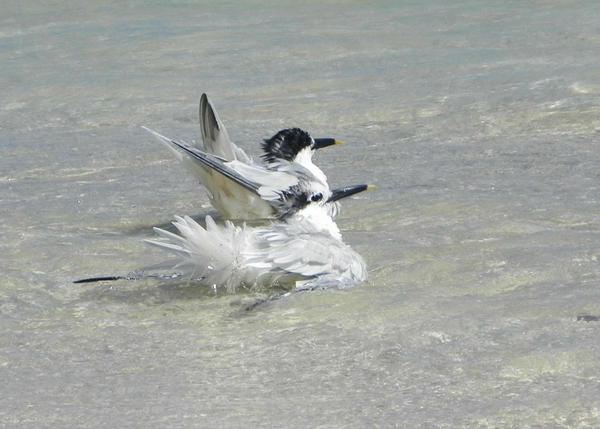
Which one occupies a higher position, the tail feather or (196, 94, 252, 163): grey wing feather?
(196, 94, 252, 163): grey wing feather

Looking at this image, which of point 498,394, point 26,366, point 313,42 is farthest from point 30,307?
point 313,42

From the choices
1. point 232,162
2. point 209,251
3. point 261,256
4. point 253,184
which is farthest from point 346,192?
point 209,251

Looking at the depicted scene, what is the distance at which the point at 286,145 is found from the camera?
6887mm

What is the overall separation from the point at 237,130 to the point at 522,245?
3312 millimetres

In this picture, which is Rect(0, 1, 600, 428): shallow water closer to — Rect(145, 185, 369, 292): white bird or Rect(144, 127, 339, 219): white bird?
Rect(145, 185, 369, 292): white bird

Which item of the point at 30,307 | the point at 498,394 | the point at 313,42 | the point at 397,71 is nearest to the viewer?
the point at 498,394

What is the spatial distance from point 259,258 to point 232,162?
1154 mm

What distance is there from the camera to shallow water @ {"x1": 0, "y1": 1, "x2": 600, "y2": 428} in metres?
4.24

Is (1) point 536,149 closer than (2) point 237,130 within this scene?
Yes

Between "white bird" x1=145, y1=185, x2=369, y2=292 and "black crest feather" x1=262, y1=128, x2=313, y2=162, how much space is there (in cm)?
137

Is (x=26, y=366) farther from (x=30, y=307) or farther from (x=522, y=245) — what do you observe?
(x=522, y=245)

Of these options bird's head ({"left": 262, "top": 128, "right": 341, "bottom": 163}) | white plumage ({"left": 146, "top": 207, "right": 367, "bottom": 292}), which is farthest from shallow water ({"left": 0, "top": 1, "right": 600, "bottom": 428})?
bird's head ({"left": 262, "top": 128, "right": 341, "bottom": 163})

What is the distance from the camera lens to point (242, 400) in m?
4.17

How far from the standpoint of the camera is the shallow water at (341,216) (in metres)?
4.24
